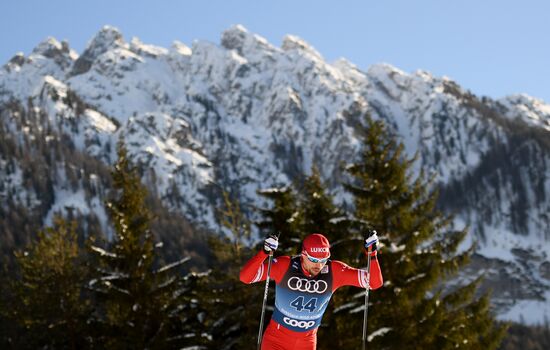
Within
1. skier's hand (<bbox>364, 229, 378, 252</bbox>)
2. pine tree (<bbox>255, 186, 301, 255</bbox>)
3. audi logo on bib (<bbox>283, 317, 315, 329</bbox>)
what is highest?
pine tree (<bbox>255, 186, 301, 255</bbox>)

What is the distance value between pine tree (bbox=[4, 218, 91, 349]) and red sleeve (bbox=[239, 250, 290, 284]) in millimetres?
16381

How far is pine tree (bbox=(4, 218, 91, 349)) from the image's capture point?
2409 centimetres

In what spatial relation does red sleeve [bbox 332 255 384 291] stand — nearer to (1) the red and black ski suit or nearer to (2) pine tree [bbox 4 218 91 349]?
(1) the red and black ski suit

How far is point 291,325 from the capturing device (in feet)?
31.4

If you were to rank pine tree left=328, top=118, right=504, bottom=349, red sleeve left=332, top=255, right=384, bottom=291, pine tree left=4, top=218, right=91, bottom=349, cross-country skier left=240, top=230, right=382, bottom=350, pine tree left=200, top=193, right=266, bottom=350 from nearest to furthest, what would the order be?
1. cross-country skier left=240, top=230, right=382, bottom=350
2. red sleeve left=332, top=255, right=384, bottom=291
3. pine tree left=328, top=118, right=504, bottom=349
4. pine tree left=200, top=193, right=266, bottom=350
5. pine tree left=4, top=218, right=91, bottom=349

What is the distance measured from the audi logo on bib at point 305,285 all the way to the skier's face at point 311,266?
15cm

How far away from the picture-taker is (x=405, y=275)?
19.2 meters

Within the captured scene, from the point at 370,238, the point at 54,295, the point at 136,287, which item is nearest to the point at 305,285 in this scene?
the point at 370,238

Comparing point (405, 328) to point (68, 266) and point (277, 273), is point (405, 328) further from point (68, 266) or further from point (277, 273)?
point (68, 266)

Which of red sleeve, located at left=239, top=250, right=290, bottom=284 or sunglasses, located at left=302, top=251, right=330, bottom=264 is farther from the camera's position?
red sleeve, located at left=239, top=250, right=290, bottom=284

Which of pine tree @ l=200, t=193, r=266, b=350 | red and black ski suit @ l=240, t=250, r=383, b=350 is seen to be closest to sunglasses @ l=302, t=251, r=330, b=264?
red and black ski suit @ l=240, t=250, r=383, b=350

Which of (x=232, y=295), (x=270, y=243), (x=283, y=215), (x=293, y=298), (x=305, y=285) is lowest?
(x=293, y=298)

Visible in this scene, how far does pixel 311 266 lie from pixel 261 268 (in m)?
0.82

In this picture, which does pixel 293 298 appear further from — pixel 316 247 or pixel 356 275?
pixel 356 275
